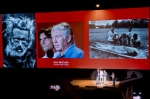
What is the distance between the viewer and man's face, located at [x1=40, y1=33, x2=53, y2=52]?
7379mm

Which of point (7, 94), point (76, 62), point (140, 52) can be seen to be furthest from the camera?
point (76, 62)

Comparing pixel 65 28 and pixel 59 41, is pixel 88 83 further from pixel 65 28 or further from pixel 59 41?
pixel 65 28

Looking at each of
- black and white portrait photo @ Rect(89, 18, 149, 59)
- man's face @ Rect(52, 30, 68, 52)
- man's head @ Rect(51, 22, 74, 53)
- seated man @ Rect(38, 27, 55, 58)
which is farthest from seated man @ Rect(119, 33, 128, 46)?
seated man @ Rect(38, 27, 55, 58)

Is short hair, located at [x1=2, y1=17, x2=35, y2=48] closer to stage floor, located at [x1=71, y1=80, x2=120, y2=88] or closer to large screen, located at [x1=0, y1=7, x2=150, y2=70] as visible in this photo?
large screen, located at [x1=0, y1=7, x2=150, y2=70]

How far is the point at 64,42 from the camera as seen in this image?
7.28 m

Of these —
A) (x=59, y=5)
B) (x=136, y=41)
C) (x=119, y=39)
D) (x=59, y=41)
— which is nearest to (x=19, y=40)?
(x=59, y=41)

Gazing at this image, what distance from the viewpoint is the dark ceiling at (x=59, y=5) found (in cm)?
688

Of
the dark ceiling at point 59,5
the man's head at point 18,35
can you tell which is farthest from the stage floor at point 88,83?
the dark ceiling at point 59,5

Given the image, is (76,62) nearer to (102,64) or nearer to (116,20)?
(102,64)

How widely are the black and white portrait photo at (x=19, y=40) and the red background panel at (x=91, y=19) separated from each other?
30 centimetres

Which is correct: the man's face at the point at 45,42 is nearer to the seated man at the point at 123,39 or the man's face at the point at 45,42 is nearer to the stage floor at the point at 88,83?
the stage floor at the point at 88,83

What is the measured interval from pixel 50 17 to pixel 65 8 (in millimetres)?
543

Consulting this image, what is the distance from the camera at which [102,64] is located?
23.4ft

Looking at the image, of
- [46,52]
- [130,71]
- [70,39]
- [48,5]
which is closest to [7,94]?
[46,52]
